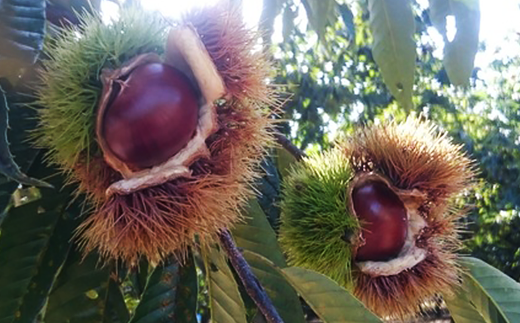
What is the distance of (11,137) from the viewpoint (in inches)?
27.1

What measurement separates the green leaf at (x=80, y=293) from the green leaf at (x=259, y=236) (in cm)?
17

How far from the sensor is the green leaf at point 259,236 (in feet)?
2.80

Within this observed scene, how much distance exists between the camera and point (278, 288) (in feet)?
2.77

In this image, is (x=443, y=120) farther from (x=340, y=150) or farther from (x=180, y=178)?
(x=180, y=178)

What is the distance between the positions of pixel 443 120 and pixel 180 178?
4061 millimetres

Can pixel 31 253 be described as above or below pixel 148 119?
below

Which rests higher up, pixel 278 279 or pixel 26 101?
pixel 26 101

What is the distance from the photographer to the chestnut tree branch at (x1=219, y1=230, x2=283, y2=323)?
672mm

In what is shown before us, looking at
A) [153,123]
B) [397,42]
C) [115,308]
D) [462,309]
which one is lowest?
[115,308]

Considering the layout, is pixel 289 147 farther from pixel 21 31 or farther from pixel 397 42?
pixel 21 31

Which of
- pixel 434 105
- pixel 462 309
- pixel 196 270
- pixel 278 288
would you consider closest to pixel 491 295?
pixel 462 309

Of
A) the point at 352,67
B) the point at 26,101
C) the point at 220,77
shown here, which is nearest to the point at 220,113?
the point at 220,77

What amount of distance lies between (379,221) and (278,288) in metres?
0.15

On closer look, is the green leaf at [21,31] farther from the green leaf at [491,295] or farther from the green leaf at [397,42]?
the green leaf at [491,295]
